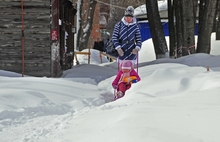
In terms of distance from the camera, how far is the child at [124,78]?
278 inches

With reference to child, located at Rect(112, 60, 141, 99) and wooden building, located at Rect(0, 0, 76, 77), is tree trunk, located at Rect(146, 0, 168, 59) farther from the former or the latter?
child, located at Rect(112, 60, 141, 99)

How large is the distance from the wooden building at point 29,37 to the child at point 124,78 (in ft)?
12.9

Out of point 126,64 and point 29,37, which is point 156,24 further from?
point 126,64

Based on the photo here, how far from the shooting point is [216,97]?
437cm

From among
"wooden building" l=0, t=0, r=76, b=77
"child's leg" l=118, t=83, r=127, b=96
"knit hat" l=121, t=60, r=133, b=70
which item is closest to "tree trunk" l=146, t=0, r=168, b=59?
"wooden building" l=0, t=0, r=76, b=77

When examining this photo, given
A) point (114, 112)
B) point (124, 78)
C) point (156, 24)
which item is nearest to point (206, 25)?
point (156, 24)

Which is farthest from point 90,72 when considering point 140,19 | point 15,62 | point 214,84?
point 140,19

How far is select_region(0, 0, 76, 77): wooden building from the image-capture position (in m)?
10.8

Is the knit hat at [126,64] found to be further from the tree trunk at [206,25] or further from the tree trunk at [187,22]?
the tree trunk at [206,25]

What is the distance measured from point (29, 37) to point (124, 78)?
4.61 meters

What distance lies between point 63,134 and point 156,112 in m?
0.98

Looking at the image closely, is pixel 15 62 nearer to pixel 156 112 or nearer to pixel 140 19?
pixel 156 112

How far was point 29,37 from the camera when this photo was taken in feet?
35.7

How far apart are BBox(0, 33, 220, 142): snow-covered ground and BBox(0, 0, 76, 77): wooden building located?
3021mm
